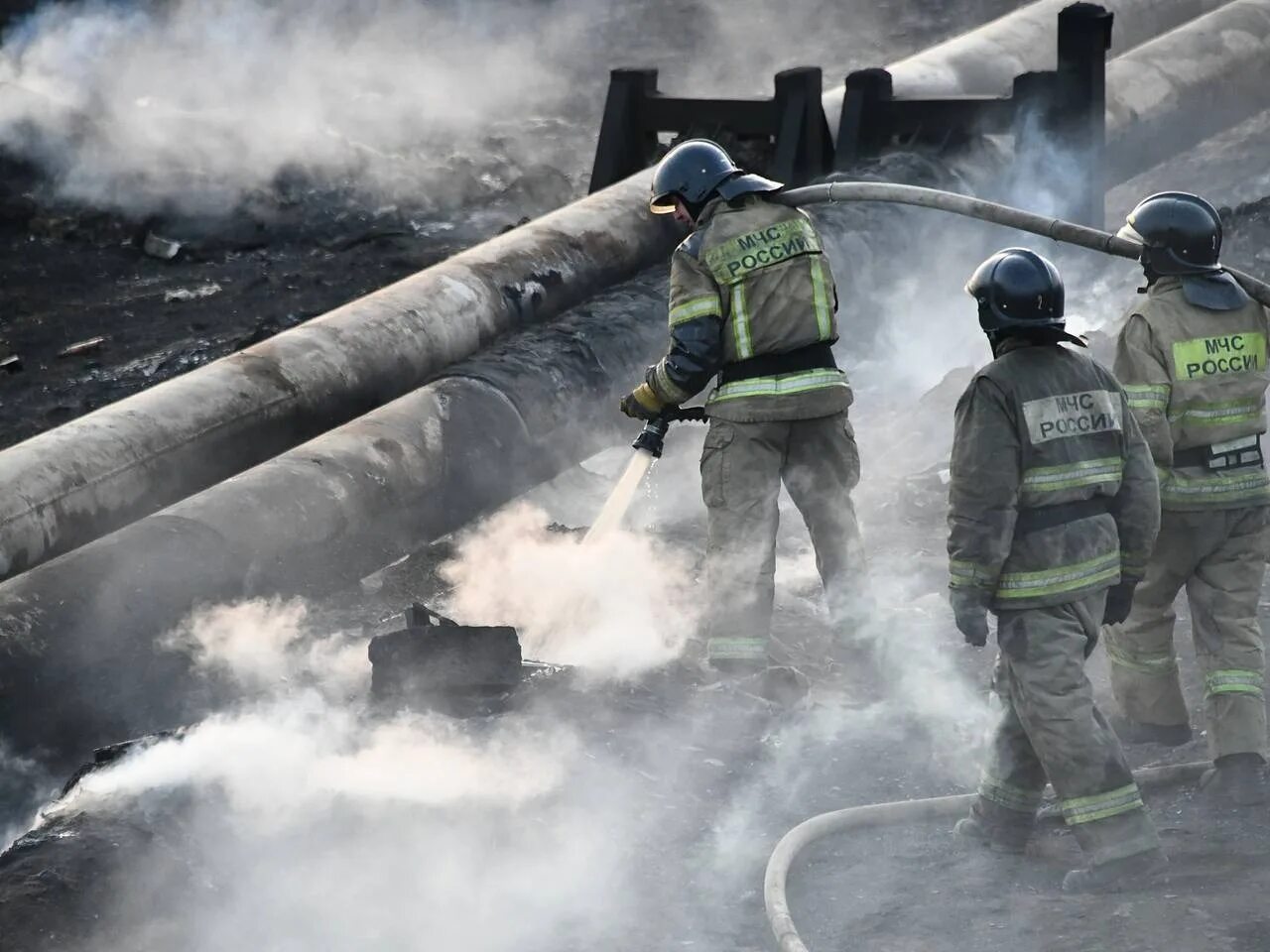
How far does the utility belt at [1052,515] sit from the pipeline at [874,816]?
0.85 m

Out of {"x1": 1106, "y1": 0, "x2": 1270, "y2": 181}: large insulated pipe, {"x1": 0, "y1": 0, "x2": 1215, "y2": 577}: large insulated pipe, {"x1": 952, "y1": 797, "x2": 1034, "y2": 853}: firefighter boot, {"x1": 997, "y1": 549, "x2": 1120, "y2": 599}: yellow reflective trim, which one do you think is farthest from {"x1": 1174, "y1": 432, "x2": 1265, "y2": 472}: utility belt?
{"x1": 1106, "y1": 0, "x2": 1270, "y2": 181}: large insulated pipe

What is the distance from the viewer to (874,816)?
4.76m

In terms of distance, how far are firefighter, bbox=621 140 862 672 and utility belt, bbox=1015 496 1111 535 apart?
1.39 m

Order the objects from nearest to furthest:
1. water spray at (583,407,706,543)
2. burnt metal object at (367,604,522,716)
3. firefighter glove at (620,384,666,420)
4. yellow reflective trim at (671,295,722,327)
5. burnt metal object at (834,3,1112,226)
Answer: burnt metal object at (367,604,522,716) < yellow reflective trim at (671,295,722,327) < firefighter glove at (620,384,666,420) < water spray at (583,407,706,543) < burnt metal object at (834,3,1112,226)

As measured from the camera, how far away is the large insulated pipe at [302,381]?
6.10 m

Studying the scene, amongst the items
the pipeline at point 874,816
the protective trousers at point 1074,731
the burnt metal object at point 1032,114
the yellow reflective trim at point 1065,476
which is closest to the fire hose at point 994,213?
the yellow reflective trim at point 1065,476

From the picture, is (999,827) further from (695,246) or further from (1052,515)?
(695,246)

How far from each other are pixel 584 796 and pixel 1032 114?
590cm

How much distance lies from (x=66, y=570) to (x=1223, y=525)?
12.0 ft

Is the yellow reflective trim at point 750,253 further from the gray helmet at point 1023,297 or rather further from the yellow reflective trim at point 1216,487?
the yellow reflective trim at point 1216,487

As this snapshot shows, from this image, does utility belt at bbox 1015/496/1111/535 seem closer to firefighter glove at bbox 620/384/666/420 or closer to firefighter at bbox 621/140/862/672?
firefighter at bbox 621/140/862/672

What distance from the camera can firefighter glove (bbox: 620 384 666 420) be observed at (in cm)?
569

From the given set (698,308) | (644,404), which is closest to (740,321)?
(698,308)

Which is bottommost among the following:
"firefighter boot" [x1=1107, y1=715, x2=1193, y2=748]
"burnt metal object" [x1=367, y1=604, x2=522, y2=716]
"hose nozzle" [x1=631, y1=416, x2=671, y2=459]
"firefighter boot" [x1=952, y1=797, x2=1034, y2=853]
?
"firefighter boot" [x1=1107, y1=715, x2=1193, y2=748]
